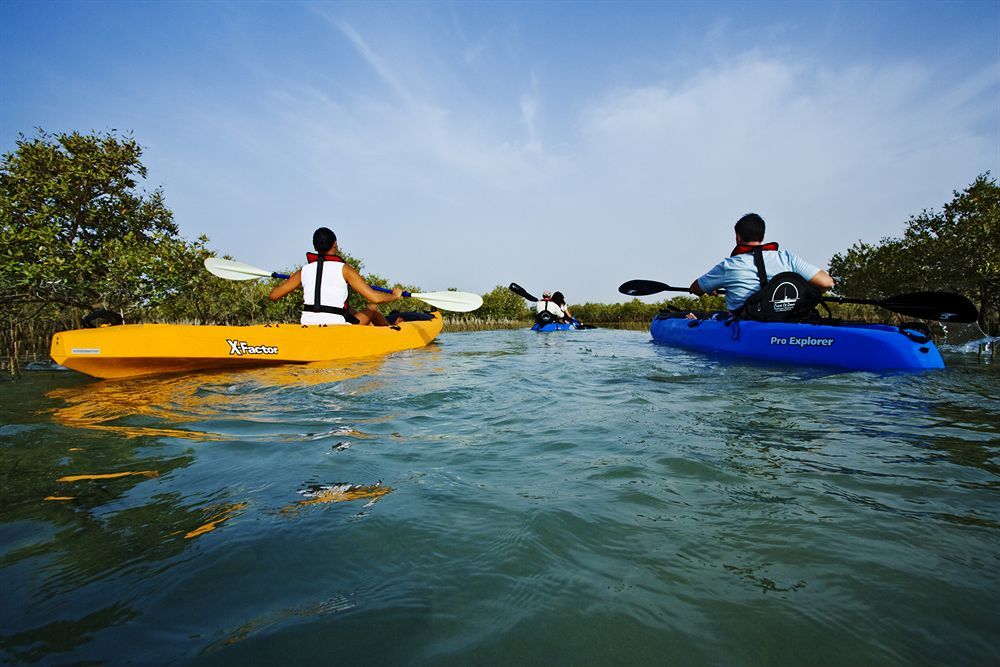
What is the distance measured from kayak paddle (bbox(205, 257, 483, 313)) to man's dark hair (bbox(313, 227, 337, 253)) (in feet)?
3.67

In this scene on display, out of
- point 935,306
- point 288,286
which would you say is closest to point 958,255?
point 935,306

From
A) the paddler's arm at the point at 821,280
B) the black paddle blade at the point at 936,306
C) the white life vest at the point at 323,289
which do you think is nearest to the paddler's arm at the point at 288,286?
the white life vest at the point at 323,289

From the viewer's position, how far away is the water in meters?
1.11

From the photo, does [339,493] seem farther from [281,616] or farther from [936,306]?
[936,306]

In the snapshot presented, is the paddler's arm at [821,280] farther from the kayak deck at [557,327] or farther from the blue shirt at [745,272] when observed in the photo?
the kayak deck at [557,327]

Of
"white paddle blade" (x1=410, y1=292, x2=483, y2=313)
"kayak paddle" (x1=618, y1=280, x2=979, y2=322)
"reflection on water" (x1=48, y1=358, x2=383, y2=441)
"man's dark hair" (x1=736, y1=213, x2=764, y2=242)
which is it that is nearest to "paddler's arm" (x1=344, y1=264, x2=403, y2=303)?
"reflection on water" (x1=48, y1=358, x2=383, y2=441)

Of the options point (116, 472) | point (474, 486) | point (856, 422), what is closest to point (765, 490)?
point (474, 486)

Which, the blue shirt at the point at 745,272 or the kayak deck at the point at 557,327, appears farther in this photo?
the kayak deck at the point at 557,327

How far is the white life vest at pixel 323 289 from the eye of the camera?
7531 millimetres

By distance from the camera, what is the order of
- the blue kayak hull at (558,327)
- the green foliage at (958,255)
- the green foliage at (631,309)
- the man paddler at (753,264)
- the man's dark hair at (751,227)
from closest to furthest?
1. the man paddler at (753,264)
2. the man's dark hair at (751,227)
3. the green foliage at (958,255)
4. the blue kayak hull at (558,327)
5. the green foliage at (631,309)

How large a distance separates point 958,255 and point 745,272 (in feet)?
45.3

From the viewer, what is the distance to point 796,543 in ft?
5.04

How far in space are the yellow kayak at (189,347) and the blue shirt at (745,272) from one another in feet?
20.6

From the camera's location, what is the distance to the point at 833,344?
580 cm
